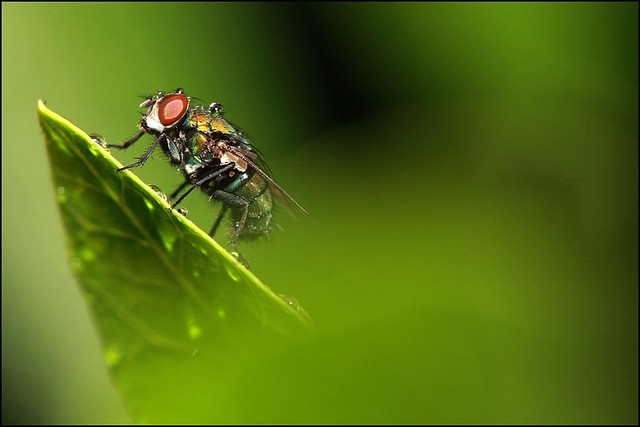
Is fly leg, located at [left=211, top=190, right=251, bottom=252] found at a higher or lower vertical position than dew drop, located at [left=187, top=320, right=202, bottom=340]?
higher

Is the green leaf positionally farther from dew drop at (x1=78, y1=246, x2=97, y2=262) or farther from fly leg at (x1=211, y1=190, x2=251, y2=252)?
fly leg at (x1=211, y1=190, x2=251, y2=252)

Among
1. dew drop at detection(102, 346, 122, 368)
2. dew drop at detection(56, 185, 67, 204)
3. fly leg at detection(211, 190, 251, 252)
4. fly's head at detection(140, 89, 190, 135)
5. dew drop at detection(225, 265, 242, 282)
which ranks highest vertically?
fly's head at detection(140, 89, 190, 135)

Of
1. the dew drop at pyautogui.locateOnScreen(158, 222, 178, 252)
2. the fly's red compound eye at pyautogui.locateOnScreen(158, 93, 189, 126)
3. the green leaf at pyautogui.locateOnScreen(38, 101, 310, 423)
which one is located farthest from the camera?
the fly's red compound eye at pyautogui.locateOnScreen(158, 93, 189, 126)

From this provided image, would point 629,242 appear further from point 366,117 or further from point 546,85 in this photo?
point 366,117

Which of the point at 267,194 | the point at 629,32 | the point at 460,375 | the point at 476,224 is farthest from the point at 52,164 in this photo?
the point at 629,32

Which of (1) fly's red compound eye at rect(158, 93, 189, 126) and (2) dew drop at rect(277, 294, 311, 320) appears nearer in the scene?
(2) dew drop at rect(277, 294, 311, 320)

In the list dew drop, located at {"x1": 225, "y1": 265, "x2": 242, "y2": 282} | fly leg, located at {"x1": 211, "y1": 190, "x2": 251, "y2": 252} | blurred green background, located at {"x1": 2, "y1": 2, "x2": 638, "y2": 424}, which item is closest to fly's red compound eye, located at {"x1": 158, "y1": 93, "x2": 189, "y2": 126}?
blurred green background, located at {"x1": 2, "y1": 2, "x2": 638, "y2": 424}

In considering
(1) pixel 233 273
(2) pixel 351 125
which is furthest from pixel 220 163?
(1) pixel 233 273
